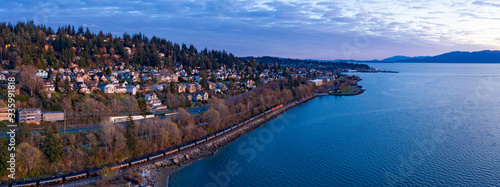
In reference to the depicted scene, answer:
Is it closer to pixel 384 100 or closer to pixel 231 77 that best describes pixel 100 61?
pixel 231 77

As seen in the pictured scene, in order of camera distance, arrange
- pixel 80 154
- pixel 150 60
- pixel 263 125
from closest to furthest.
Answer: pixel 80 154, pixel 263 125, pixel 150 60

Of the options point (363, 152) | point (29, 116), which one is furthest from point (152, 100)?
point (363, 152)

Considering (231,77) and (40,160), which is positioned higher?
(231,77)

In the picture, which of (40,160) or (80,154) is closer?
(40,160)

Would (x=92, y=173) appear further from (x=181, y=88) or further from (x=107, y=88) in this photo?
(x=181, y=88)

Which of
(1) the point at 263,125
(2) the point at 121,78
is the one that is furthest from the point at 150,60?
(1) the point at 263,125

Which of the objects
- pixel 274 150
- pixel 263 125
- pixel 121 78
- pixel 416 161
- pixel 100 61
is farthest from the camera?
pixel 100 61

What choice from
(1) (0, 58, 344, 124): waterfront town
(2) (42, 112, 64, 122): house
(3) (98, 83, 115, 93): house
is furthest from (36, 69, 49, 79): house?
(2) (42, 112, 64, 122): house
